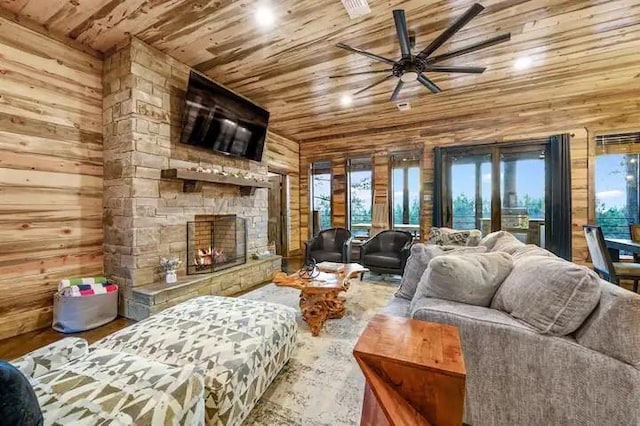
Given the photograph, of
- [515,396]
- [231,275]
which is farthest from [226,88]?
[515,396]

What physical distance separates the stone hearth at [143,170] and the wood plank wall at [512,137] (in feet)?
12.2

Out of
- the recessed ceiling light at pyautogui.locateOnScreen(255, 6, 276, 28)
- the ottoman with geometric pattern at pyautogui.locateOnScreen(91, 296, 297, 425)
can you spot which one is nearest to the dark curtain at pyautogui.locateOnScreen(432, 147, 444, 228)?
the recessed ceiling light at pyautogui.locateOnScreen(255, 6, 276, 28)

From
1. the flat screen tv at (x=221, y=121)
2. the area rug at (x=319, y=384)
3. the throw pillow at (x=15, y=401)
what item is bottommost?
the area rug at (x=319, y=384)

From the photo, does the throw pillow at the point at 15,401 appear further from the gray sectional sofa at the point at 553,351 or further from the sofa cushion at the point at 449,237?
the sofa cushion at the point at 449,237

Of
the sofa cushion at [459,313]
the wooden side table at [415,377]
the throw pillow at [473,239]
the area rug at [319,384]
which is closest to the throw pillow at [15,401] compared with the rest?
the wooden side table at [415,377]

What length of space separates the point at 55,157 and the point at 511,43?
5.02 meters

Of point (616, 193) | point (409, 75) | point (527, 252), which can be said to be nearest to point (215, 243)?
point (409, 75)

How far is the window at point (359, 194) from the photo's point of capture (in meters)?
6.38

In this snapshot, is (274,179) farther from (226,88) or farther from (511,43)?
(511,43)

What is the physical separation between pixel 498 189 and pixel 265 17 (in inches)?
190

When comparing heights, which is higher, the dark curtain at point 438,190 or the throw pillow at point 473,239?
the dark curtain at point 438,190

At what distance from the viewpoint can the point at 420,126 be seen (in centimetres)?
569

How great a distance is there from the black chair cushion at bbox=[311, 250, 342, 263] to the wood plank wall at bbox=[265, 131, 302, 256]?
6.11 ft

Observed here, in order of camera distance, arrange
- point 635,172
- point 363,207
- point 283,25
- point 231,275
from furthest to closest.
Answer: point 363,207
point 635,172
point 231,275
point 283,25
